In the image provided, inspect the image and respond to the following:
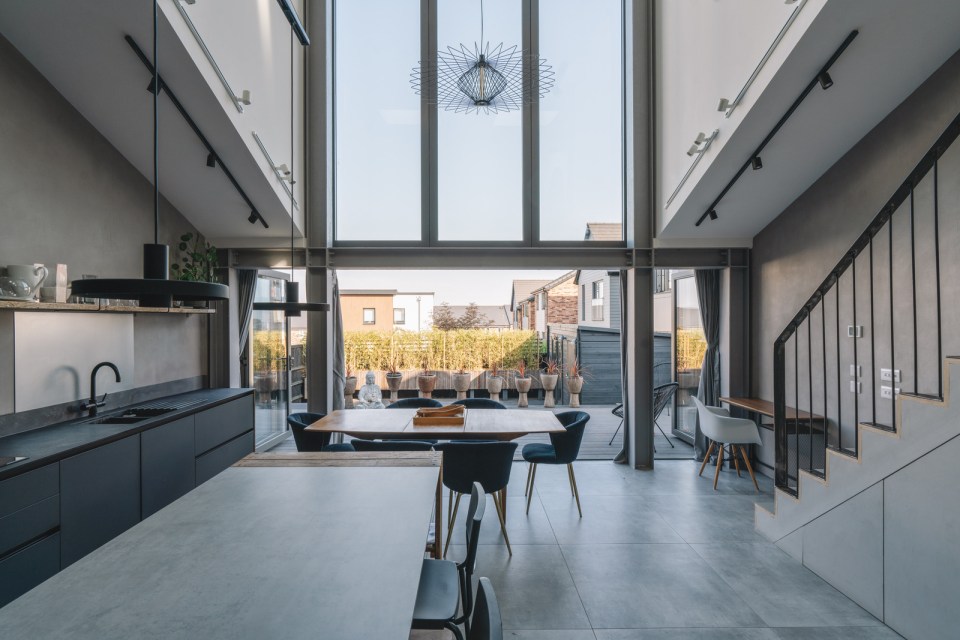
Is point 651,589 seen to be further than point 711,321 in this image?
No

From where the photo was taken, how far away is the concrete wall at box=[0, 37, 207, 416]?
315cm

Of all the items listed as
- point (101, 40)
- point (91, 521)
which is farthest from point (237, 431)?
point (101, 40)

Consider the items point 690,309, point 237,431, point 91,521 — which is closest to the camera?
point 91,521

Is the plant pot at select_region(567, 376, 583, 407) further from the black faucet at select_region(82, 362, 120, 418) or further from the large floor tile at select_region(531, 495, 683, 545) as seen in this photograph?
the black faucet at select_region(82, 362, 120, 418)

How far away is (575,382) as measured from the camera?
8.29 metres

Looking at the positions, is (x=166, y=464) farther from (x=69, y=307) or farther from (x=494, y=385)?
(x=494, y=385)

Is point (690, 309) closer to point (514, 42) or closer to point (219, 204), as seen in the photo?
point (514, 42)

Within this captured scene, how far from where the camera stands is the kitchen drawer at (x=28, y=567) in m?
2.41

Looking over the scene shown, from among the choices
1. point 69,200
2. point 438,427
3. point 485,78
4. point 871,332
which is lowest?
point 438,427

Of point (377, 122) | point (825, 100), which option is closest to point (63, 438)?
point (377, 122)

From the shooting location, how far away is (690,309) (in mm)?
6094

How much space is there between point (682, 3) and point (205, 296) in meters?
5.09

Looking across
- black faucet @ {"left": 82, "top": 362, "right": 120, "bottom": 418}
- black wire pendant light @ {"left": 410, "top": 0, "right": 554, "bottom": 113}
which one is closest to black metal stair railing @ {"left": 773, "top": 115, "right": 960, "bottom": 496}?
black wire pendant light @ {"left": 410, "top": 0, "right": 554, "bottom": 113}

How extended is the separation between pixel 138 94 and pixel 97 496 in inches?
104
